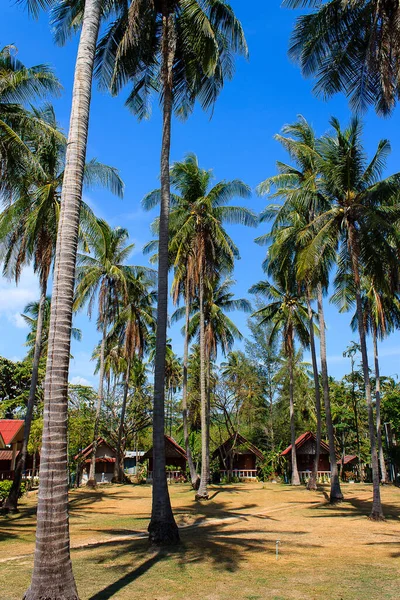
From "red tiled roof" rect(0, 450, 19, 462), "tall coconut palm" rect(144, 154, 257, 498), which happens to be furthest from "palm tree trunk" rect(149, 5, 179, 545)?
"red tiled roof" rect(0, 450, 19, 462)

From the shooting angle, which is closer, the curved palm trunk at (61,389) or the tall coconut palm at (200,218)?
the curved palm trunk at (61,389)

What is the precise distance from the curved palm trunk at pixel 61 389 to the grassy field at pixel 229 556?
103cm

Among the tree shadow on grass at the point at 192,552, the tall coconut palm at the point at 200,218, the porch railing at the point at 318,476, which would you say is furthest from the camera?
the porch railing at the point at 318,476

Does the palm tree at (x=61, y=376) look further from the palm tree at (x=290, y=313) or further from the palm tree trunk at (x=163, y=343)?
the palm tree at (x=290, y=313)

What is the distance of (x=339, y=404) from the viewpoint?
46.3 meters

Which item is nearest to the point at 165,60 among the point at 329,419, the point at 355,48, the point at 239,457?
the point at 355,48

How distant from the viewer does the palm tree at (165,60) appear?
40.7 ft

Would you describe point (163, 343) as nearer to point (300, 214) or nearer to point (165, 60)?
point (165, 60)

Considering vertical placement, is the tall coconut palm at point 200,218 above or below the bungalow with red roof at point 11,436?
above

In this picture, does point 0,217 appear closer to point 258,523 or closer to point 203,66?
point 203,66

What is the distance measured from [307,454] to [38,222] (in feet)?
100

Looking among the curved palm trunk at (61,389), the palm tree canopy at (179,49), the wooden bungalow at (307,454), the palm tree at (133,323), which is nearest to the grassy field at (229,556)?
the curved palm trunk at (61,389)

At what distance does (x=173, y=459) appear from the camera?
40.7 m

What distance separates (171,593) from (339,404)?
4207 centimetres
